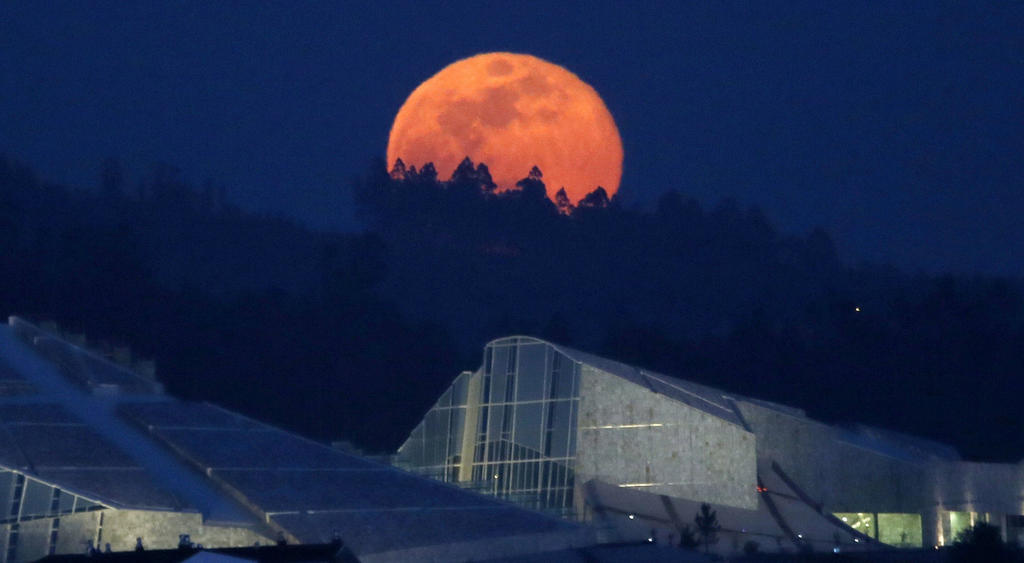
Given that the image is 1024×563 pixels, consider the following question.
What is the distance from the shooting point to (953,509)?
148 feet

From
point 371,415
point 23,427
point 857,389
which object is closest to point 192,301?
point 371,415

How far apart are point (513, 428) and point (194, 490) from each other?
443 inches

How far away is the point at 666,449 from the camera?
39625 mm

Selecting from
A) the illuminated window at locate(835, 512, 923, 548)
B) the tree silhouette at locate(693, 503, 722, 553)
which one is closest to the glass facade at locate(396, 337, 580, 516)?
the tree silhouette at locate(693, 503, 722, 553)

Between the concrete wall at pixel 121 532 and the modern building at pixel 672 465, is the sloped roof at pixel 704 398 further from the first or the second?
the concrete wall at pixel 121 532

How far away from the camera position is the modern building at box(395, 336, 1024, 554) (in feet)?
128

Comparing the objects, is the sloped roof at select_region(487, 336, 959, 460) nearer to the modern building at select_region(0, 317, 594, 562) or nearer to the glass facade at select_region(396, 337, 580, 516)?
the glass facade at select_region(396, 337, 580, 516)

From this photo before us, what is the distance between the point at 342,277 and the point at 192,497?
4890 centimetres

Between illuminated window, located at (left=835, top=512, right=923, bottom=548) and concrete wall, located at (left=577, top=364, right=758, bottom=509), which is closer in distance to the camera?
concrete wall, located at (left=577, top=364, right=758, bottom=509)

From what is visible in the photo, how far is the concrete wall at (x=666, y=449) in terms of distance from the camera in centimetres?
3953

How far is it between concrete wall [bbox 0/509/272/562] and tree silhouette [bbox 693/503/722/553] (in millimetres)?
10728

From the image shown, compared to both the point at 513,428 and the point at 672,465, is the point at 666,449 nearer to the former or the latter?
the point at 672,465

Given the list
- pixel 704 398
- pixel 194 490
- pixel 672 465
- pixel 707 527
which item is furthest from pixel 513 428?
pixel 194 490

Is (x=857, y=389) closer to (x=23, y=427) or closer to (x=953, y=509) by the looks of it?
(x=953, y=509)
